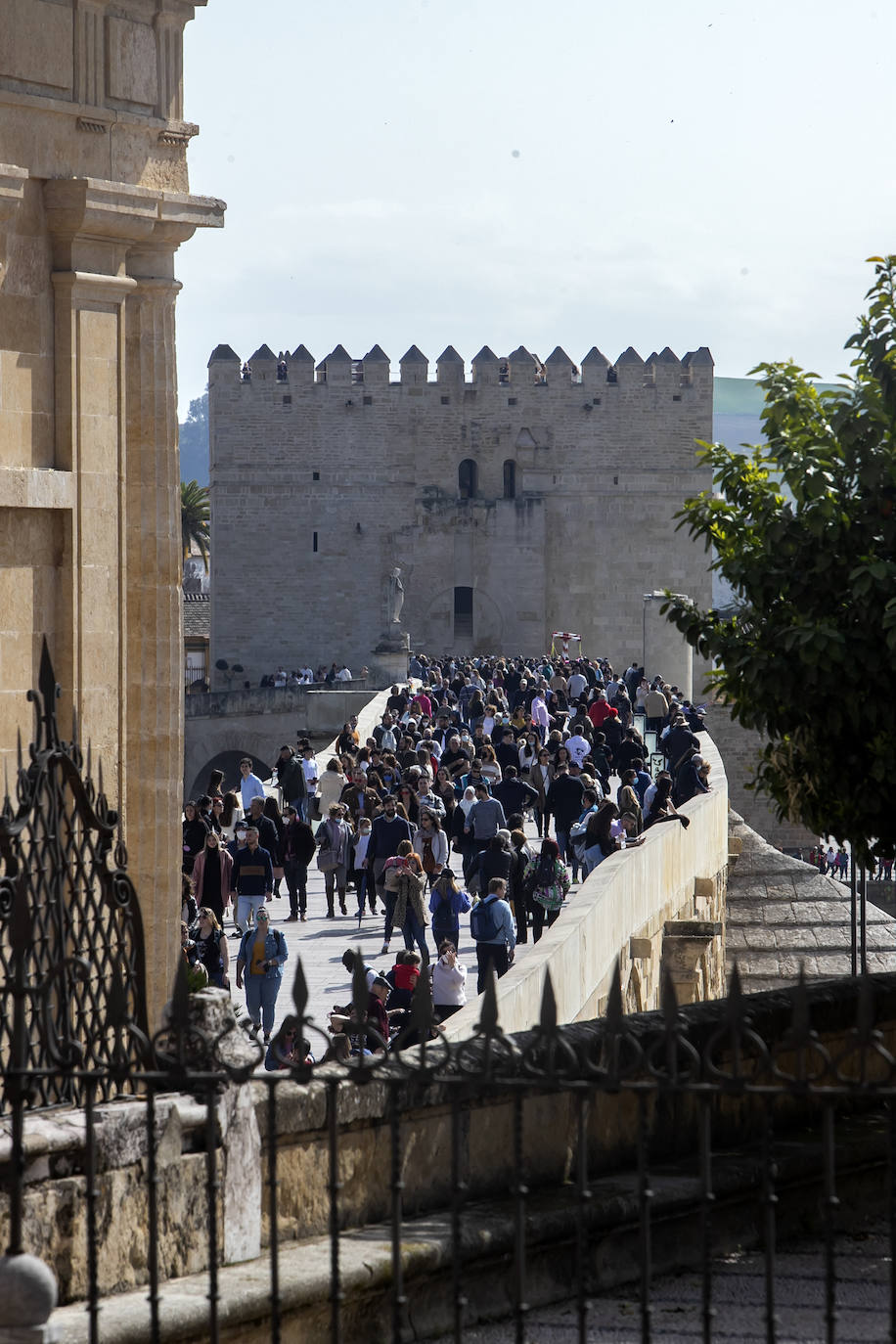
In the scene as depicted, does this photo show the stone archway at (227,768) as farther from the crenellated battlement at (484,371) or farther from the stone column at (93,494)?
the stone column at (93,494)

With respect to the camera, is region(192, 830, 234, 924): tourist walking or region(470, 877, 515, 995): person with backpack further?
region(192, 830, 234, 924): tourist walking

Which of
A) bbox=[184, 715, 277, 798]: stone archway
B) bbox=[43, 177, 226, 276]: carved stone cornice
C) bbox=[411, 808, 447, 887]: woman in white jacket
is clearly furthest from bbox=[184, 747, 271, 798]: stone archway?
bbox=[43, 177, 226, 276]: carved stone cornice

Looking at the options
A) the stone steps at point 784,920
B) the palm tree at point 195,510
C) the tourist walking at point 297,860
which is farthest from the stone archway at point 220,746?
the tourist walking at point 297,860

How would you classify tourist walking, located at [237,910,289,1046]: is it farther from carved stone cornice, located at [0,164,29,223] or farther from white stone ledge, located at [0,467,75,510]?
carved stone cornice, located at [0,164,29,223]

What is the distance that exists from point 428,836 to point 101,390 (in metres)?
7.02

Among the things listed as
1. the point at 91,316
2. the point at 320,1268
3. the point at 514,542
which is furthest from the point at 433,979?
the point at 514,542

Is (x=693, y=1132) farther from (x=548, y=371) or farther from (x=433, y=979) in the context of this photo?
(x=548, y=371)

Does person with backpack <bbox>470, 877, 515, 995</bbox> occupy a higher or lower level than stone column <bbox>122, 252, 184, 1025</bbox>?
lower

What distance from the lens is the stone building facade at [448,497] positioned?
48812 mm

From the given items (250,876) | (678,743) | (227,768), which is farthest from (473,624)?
(250,876)

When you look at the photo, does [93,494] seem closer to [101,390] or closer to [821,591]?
[101,390]

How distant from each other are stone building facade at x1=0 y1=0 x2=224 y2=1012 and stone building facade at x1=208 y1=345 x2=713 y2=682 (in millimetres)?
41003

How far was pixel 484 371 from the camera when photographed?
48.9 meters

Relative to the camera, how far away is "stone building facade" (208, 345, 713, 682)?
160 feet
